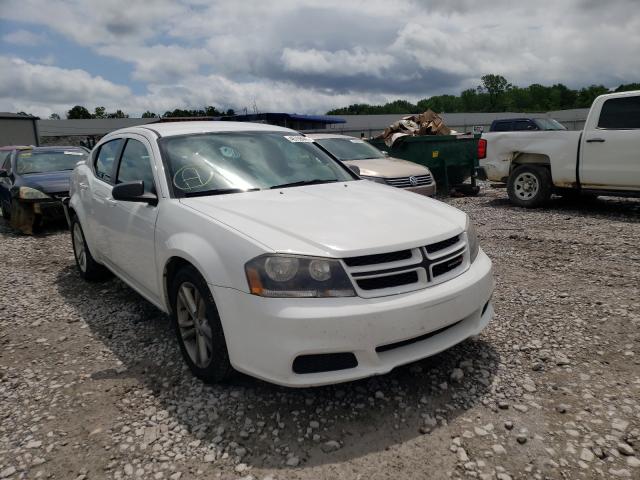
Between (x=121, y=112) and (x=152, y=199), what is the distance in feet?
280

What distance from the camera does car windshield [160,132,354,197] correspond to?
10.7ft

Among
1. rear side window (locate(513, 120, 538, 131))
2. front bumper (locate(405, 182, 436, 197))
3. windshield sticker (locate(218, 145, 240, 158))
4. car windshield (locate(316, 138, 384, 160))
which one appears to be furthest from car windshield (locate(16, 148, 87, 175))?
rear side window (locate(513, 120, 538, 131))

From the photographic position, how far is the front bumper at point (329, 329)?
2.29m

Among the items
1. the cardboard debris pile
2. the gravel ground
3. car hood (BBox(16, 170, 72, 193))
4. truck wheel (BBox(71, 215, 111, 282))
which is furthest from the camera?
the cardboard debris pile

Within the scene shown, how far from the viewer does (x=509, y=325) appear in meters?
3.66

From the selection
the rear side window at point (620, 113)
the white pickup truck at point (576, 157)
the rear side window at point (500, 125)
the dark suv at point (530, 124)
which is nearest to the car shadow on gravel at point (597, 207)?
the white pickup truck at point (576, 157)

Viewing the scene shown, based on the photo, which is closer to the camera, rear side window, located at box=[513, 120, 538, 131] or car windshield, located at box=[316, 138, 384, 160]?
car windshield, located at box=[316, 138, 384, 160]

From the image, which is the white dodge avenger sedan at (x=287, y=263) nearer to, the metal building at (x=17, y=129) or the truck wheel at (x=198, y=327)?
the truck wheel at (x=198, y=327)

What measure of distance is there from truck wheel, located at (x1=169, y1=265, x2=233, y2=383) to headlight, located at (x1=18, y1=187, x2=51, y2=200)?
6.36 m

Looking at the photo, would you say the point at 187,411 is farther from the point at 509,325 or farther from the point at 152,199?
the point at 509,325

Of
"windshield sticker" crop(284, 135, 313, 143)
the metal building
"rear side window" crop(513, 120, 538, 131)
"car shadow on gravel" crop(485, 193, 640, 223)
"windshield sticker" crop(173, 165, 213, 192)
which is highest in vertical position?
the metal building

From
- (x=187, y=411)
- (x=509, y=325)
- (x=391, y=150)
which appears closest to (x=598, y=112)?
(x=391, y=150)

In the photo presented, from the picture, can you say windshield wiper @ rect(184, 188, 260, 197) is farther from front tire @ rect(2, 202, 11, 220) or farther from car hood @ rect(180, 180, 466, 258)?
front tire @ rect(2, 202, 11, 220)

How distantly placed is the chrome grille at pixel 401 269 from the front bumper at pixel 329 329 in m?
0.05
